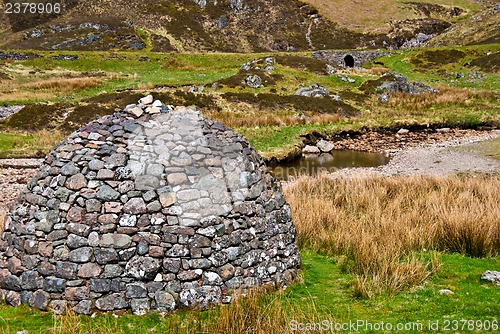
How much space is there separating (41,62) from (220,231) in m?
63.5

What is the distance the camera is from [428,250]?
994 centimetres

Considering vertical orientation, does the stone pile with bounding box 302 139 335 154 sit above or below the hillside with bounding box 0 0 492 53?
below

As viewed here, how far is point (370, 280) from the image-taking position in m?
7.74

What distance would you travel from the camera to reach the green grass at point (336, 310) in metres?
6.39

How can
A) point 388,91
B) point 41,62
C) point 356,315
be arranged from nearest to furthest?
point 356,315 < point 388,91 < point 41,62

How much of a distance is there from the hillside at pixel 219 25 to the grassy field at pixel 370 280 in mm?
79926

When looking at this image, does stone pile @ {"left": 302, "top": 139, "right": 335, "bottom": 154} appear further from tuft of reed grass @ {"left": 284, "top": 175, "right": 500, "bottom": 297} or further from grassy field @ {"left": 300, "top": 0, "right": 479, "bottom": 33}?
grassy field @ {"left": 300, "top": 0, "right": 479, "bottom": 33}

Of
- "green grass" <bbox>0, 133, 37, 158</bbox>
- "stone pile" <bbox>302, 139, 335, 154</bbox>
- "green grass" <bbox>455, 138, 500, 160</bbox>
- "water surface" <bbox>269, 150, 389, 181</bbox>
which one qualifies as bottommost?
"water surface" <bbox>269, 150, 389, 181</bbox>

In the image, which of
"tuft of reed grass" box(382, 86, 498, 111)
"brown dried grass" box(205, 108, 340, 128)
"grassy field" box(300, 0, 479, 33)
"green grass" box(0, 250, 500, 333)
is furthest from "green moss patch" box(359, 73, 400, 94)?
"grassy field" box(300, 0, 479, 33)

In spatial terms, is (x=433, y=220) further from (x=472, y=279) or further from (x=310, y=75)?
(x=310, y=75)

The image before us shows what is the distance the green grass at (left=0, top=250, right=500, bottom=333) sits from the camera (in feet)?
21.0

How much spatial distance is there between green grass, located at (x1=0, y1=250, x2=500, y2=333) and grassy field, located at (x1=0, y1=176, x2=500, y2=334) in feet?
0.05

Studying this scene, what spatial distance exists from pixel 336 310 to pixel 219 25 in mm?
105536

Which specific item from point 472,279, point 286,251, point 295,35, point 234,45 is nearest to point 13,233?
point 286,251
